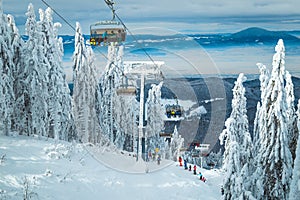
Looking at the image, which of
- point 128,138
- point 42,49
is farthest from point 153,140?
point 42,49

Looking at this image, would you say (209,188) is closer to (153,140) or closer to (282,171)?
(282,171)

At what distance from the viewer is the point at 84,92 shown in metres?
34.2

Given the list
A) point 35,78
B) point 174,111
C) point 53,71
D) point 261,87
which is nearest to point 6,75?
point 35,78

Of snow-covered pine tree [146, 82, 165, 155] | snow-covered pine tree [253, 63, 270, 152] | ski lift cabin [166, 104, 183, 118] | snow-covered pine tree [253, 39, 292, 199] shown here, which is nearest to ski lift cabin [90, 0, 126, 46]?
snow-covered pine tree [253, 63, 270, 152]

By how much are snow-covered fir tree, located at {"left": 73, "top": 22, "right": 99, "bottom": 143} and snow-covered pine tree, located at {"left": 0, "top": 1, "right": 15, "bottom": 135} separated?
9943 millimetres

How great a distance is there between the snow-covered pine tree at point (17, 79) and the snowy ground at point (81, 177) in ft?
19.1

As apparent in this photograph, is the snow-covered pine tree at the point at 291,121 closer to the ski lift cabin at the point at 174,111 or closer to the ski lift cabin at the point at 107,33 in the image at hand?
the ski lift cabin at the point at 107,33

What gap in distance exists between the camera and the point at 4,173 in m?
12.8

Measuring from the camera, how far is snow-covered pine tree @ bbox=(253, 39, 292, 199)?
13750 millimetres

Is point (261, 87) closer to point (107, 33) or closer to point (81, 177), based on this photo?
point (107, 33)

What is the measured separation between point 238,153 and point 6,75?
1527cm

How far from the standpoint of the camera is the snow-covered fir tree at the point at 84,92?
32.9m

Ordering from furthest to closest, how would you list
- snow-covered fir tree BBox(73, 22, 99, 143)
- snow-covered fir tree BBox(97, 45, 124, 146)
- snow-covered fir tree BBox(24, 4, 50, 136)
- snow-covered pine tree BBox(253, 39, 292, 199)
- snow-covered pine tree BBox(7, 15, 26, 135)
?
snow-covered fir tree BBox(97, 45, 124, 146), snow-covered fir tree BBox(73, 22, 99, 143), snow-covered fir tree BBox(24, 4, 50, 136), snow-covered pine tree BBox(7, 15, 26, 135), snow-covered pine tree BBox(253, 39, 292, 199)

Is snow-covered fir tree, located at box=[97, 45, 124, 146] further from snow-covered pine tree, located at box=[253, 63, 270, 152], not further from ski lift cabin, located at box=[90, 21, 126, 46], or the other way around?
snow-covered pine tree, located at box=[253, 63, 270, 152]
